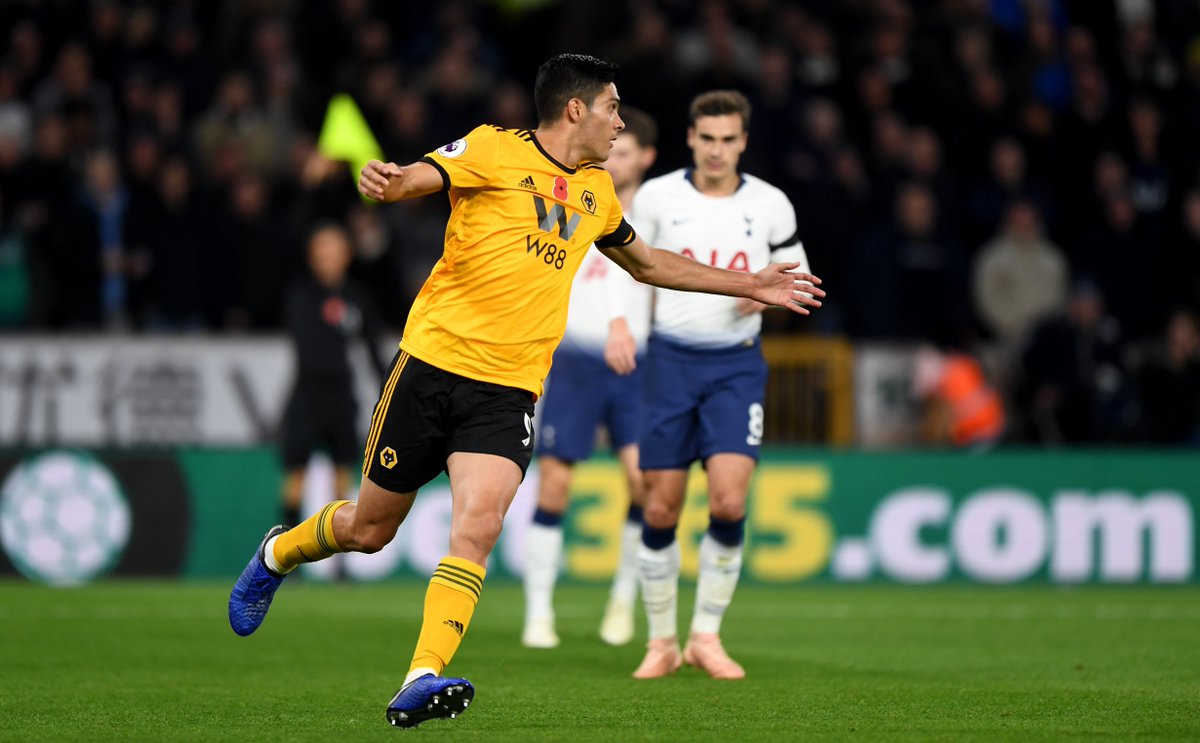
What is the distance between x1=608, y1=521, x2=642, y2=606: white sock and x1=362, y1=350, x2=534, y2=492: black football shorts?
3448 mm

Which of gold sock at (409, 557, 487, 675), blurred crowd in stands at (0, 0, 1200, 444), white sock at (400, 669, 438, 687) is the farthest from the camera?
blurred crowd in stands at (0, 0, 1200, 444)

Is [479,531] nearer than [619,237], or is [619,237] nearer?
[479,531]

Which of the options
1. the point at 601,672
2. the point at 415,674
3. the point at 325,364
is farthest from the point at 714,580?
the point at 325,364

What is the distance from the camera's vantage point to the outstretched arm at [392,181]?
22.2 feet

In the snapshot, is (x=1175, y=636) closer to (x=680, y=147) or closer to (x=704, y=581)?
(x=704, y=581)

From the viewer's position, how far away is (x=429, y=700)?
21.8 ft

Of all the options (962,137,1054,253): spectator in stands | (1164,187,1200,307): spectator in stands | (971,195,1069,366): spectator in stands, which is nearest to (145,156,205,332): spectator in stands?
Answer: (971,195,1069,366): spectator in stands

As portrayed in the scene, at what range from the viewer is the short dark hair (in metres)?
7.59

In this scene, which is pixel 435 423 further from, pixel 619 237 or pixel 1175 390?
pixel 1175 390

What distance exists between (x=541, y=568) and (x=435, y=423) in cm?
346

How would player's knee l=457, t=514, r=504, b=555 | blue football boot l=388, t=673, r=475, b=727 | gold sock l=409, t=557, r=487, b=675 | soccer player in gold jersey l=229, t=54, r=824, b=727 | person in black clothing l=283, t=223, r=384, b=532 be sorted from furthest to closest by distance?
person in black clothing l=283, t=223, r=384, b=532
soccer player in gold jersey l=229, t=54, r=824, b=727
player's knee l=457, t=514, r=504, b=555
gold sock l=409, t=557, r=487, b=675
blue football boot l=388, t=673, r=475, b=727

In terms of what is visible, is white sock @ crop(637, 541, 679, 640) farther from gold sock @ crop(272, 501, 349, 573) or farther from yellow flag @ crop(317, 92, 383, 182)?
yellow flag @ crop(317, 92, 383, 182)

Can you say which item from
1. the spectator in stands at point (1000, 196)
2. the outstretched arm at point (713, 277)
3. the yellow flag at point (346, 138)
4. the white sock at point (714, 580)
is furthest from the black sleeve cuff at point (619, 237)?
the spectator in stands at point (1000, 196)

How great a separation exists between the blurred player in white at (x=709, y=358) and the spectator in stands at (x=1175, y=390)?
931 cm
